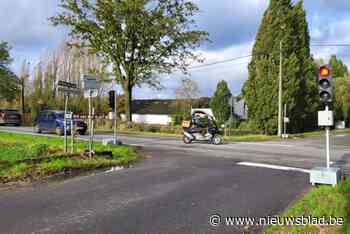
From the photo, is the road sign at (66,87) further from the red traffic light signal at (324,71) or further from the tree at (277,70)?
the tree at (277,70)

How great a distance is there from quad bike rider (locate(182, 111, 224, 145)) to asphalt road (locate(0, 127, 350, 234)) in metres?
9.86

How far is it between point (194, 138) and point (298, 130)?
19.6 meters

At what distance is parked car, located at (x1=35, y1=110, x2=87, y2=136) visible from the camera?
82.8 ft

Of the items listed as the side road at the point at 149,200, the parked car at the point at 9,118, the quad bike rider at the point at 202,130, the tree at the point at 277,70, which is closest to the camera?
the side road at the point at 149,200

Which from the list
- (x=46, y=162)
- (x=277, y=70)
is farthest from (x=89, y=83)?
(x=277, y=70)

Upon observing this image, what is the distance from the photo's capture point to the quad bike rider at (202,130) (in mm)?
21406

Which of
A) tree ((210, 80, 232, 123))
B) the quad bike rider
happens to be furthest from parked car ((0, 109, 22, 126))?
the quad bike rider

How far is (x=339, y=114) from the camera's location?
5116 centimetres

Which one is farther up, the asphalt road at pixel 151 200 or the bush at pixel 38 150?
the bush at pixel 38 150

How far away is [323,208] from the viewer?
6238 mm

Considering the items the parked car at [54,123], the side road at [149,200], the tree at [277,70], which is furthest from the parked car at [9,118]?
the side road at [149,200]

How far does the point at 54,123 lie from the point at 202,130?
422 inches

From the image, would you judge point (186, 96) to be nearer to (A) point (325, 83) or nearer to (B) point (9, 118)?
(B) point (9, 118)

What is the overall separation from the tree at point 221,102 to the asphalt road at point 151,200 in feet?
111
